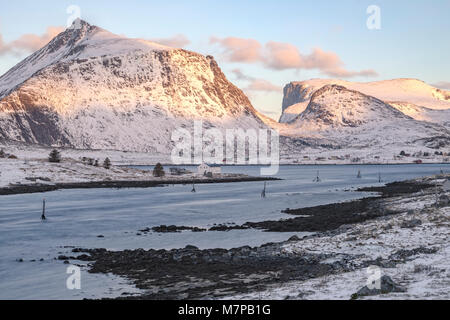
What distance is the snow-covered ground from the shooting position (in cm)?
1841

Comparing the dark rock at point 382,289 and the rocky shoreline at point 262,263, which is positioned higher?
the dark rock at point 382,289

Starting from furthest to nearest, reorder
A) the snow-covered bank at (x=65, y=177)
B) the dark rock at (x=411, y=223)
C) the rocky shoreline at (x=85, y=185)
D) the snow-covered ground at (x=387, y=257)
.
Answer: the snow-covered bank at (x=65, y=177) < the rocky shoreline at (x=85, y=185) < the dark rock at (x=411, y=223) < the snow-covered ground at (x=387, y=257)

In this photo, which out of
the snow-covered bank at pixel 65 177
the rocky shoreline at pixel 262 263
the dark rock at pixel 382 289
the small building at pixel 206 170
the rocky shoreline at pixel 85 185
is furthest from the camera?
the small building at pixel 206 170

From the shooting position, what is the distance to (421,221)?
3441 cm

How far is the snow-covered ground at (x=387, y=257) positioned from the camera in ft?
60.4

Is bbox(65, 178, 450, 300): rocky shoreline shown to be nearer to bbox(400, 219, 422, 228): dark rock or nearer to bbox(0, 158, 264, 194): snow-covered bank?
bbox(400, 219, 422, 228): dark rock

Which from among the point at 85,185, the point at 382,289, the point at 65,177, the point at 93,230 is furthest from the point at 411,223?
the point at 65,177

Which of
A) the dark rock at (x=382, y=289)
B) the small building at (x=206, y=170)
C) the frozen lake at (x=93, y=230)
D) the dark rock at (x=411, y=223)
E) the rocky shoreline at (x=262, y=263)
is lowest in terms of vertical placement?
the frozen lake at (x=93, y=230)

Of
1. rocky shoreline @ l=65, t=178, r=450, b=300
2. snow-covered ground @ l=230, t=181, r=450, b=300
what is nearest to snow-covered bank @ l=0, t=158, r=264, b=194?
rocky shoreline @ l=65, t=178, r=450, b=300

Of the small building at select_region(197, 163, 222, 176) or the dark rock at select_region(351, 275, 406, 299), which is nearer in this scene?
the dark rock at select_region(351, 275, 406, 299)

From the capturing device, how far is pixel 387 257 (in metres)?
26.6

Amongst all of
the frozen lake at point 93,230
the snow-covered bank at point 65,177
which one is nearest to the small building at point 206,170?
the snow-covered bank at point 65,177

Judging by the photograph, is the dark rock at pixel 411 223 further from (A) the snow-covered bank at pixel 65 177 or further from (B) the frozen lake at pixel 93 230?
(A) the snow-covered bank at pixel 65 177
